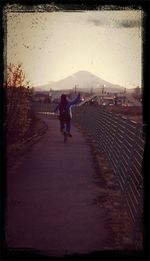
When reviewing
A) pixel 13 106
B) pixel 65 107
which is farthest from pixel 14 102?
pixel 65 107

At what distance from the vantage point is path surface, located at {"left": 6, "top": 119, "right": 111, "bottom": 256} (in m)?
5.11

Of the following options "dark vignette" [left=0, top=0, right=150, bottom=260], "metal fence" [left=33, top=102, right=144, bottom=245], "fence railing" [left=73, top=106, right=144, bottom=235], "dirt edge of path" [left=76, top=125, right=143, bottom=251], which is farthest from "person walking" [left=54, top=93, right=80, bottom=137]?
"dark vignette" [left=0, top=0, right=150, bottom=260]

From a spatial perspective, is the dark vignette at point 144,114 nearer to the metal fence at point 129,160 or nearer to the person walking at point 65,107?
the metal fence at point 129,160

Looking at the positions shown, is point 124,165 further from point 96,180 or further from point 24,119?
point 24,119

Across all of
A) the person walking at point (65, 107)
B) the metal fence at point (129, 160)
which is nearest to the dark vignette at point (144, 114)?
the metal fence at point (129, 160)

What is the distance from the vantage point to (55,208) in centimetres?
631

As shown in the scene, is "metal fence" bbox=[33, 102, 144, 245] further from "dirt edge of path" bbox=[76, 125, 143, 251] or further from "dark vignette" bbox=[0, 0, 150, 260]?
"dark vignette" bbox=[0, 0, 150, 260]

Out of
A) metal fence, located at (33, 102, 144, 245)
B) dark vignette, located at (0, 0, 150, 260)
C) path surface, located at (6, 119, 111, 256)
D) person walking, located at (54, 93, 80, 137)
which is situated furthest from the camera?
person walking, located at (54, 93, 80, 137)

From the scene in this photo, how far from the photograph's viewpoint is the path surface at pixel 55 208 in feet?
16.8

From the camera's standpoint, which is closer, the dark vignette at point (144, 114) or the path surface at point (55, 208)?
the dark vignette at point (144, 114)

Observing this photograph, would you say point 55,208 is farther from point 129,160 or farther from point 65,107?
point 65,107

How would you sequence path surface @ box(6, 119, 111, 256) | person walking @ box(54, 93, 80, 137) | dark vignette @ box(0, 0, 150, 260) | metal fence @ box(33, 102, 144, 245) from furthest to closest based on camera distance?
person walking @ box(54, 93, 80, 137) < metal fence @ box(33, 102, 144, 245) < path surface @ box(6, 119, 111, 256) < dark vignette @ box(0, 0, 150, 260)

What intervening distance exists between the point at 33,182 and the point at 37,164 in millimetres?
1954

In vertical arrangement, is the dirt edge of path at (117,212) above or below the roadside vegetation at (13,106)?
below
